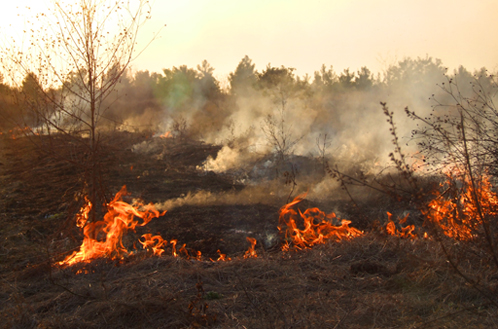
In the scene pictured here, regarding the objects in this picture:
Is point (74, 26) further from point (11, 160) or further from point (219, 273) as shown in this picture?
point (11, 160)

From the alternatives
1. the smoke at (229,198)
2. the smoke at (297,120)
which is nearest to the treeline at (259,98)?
the smoke at (297,120)

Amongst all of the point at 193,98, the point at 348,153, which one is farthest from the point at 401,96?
the point at 193,98

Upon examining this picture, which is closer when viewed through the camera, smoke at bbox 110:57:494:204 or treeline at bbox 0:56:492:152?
smoke at bbox 110:57:494:204

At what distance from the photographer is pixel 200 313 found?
3422 mm

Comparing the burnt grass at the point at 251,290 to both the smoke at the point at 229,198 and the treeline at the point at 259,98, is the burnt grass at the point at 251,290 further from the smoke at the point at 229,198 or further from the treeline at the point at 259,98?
the treeline at the point at 259,98

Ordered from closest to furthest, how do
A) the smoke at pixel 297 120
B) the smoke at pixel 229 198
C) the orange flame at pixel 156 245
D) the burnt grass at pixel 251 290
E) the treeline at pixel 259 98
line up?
the burnt grass at pixel 251 290, the orange flame at pixel 156 245, the smoke at pixel 229 198, the smoke at pixel 297 120, the treeline at pixel 259 98

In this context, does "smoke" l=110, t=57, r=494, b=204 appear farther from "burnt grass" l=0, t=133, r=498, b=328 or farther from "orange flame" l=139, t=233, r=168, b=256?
"burnt grass" l=0, t=133, r=498, b=328

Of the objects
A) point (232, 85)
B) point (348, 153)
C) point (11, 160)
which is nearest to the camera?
point (348, 153)

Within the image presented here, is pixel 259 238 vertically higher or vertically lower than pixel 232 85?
lower

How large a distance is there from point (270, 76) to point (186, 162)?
778 centimetres

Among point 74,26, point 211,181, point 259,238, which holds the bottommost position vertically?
point 259,238

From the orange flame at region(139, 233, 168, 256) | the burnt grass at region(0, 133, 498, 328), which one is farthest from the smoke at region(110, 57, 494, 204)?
the burnt grass at region(0, 133, 498, 328)

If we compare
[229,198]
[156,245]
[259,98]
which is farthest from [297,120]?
[156,245]

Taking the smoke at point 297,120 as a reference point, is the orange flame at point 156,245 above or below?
below
